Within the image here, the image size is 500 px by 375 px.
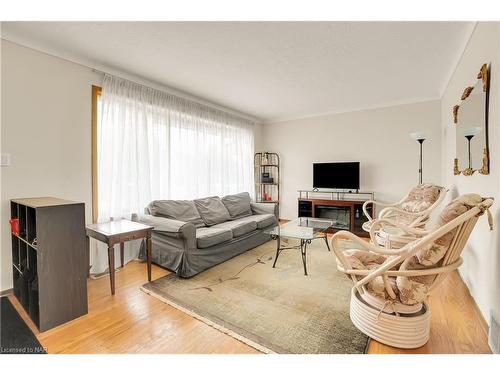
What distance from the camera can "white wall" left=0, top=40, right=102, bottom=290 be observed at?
219 cm

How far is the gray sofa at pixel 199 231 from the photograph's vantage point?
8.61 feet

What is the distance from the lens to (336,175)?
479cm

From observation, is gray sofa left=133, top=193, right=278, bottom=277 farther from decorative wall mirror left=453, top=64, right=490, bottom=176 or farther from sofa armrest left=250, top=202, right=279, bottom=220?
decorative wall mirror left=453, top=64, right=490, bottom=176

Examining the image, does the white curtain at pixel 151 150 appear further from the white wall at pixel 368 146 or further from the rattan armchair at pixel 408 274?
the rattan armchair at pixel 408 274

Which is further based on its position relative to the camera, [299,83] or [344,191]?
[344,191]

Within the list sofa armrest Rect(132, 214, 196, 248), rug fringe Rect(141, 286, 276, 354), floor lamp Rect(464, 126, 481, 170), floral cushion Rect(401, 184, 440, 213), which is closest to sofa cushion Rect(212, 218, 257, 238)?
sofa armrest Rect(132, 214, 196, 248)

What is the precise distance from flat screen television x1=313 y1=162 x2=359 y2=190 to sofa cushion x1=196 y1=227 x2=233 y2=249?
2.61 metres

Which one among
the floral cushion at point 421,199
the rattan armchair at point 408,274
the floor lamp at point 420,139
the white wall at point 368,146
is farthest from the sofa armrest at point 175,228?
the floor lamp at point 420,139

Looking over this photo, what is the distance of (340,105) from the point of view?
4.53m

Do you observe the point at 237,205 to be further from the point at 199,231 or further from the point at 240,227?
the point at 199,231

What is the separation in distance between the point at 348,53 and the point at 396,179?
2773mm

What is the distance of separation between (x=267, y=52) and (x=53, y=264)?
269 centimetres

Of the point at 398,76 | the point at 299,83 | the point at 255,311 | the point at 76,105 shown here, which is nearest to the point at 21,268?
the point at 76,105
